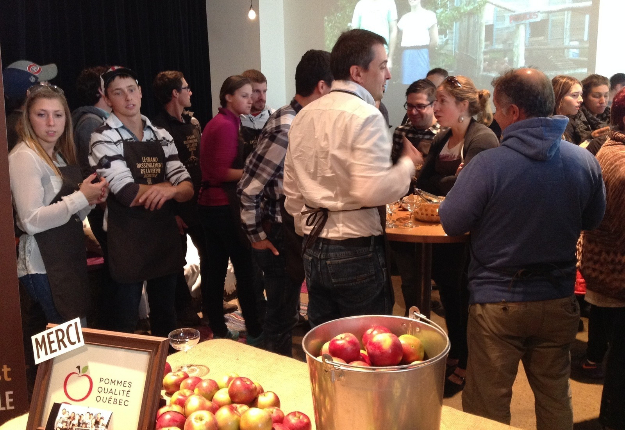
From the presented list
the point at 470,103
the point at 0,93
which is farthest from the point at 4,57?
the point at 470,103

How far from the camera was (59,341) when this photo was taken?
44.5 inches

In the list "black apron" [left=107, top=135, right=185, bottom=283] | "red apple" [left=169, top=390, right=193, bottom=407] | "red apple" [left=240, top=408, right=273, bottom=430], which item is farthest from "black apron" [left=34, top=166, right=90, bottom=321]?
"red apple" [left=240, top=408, right=273, bottom=430]

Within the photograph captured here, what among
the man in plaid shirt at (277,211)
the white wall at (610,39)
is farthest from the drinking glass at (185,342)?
the white wall at (610,39)

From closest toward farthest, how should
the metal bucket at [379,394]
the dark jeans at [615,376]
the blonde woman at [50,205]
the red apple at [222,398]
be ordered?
the metal bucket at [379,394] → the red apple at [222,398] → the dark jeans at [615,376] → the blonde woman at [50,205]

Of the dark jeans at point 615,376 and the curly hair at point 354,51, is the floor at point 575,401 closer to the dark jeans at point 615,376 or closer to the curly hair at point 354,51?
the dark jeans at point 615,376

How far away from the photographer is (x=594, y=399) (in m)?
2.83

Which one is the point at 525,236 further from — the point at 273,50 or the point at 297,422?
the point at 273,50

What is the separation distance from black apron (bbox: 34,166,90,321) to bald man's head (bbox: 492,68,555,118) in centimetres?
179

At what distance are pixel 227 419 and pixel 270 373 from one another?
0.39 metres

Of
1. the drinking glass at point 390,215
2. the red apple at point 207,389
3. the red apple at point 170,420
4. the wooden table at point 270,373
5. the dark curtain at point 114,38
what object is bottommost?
the wooden table at point 270,373

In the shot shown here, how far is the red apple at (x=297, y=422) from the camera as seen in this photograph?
1.15 m

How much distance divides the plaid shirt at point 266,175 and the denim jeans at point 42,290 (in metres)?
0.86

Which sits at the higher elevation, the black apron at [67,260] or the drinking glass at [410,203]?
the drinking glass at [410,203]

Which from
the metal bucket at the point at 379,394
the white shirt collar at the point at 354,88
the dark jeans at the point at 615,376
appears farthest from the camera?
the dark jeans at the point at 615,376
